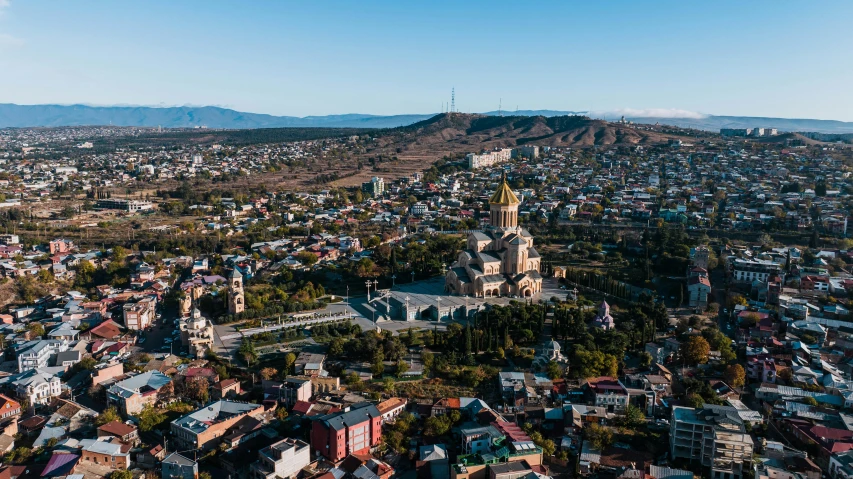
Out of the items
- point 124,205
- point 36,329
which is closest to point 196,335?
point 36,329

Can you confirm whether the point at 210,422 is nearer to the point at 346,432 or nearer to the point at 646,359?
the point at 346,432

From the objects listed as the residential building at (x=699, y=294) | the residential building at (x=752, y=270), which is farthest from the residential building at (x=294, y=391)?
the residential building at (x=752, y=270)

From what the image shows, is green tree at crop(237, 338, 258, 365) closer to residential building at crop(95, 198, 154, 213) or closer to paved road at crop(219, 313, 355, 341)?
paved road at crop(219, 313, 355, 341)

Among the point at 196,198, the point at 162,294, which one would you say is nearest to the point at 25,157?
the point at 196,198

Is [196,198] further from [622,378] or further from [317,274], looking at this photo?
[622,378]

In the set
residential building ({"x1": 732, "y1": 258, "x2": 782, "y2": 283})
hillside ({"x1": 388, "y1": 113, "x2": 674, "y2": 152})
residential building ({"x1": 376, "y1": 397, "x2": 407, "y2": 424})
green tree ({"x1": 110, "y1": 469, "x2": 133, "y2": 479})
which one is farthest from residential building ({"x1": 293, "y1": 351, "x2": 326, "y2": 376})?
hillside ({"x1": 388, "y1": 113, "x2": 674, "y2": 152})

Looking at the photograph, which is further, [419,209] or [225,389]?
[419,209]
